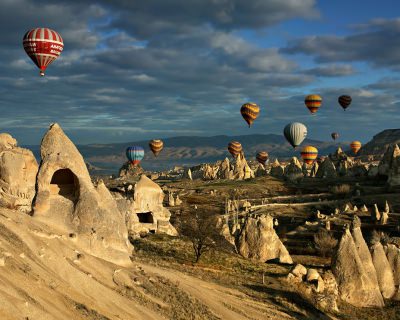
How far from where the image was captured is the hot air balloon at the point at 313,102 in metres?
126

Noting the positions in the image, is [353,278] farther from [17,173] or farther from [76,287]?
[17,173]

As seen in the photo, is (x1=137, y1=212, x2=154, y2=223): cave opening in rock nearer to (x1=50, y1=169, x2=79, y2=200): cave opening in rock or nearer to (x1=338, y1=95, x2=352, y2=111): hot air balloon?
(x1=50, y1=169, x2=79, y2=200): cave opening in rock

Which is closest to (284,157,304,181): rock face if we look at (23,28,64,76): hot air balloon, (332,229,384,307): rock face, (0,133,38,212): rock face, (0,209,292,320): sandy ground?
(23,28,64,76): hot air balloon

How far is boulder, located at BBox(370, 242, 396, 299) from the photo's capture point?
1494 inches

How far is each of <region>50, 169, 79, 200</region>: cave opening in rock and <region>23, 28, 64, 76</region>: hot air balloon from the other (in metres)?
35.9

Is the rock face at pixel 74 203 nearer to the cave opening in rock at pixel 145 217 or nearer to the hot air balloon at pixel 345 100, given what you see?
the cave opening in rock at pixel 145 217

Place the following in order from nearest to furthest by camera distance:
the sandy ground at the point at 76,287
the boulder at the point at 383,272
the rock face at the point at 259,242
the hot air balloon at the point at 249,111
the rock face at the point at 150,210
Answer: the sandy ground at the point at 76,287
the boulder at the point at 383,272
the rock face at the point at 259,242
the rock face at the point at 150,210
the hot air balloon at the point at 249,111

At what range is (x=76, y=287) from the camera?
1808cm

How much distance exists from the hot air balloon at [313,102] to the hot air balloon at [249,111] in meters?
12.9

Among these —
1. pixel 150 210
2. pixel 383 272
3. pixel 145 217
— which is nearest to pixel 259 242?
pixel 383 272

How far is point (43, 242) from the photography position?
19484 millimetres

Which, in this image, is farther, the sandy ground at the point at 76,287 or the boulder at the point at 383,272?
the boulder at the point at 383,272

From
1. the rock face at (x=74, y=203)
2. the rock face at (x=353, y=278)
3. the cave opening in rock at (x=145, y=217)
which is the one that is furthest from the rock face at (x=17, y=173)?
the cave opening in rock at (x=145, y=217)

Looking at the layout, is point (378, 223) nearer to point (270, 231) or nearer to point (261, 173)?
point (270, 231)
